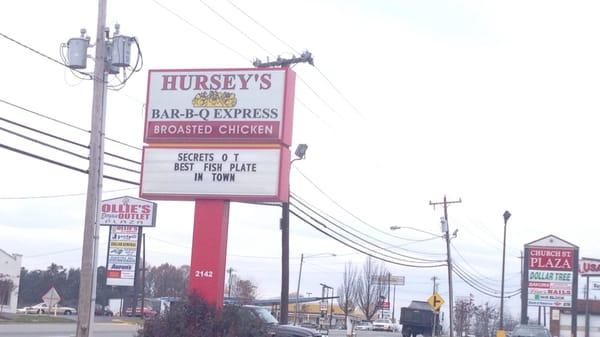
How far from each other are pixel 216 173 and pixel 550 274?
148ft

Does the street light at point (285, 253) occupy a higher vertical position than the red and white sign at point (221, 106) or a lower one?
lower

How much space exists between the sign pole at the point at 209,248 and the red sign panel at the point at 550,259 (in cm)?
4412

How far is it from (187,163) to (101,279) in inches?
2587

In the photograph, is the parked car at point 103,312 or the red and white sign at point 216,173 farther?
the parked car at point 103,312

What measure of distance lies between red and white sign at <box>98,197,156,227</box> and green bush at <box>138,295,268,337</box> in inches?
1457

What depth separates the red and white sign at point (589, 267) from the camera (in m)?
70.9

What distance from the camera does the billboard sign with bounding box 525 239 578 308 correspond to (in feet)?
202

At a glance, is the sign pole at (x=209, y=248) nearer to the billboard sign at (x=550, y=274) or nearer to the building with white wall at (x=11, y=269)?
the billboard sign at (x=550, y=274)

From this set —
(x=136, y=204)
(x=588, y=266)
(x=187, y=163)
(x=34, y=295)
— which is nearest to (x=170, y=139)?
(x=187, y=163)

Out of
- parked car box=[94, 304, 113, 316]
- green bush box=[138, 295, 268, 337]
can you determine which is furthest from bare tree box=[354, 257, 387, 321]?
green bush box=[138, 295, 268, 337]

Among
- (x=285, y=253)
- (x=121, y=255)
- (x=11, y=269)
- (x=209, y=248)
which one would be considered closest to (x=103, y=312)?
(x=121, y=255)

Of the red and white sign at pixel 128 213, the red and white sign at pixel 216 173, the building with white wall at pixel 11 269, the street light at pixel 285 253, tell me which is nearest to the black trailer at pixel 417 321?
the red and white sign at pixel 128 213

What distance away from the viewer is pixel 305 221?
39.7 metres

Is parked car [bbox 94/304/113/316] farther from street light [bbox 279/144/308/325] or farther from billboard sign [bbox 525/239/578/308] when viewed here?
street light [bbox 279/144/308/325]
